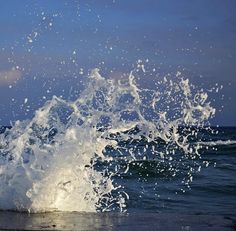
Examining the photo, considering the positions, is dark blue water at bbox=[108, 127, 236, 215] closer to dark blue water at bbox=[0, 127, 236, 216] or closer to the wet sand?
dark blue water at bbox=[0, 127, 236, 216]

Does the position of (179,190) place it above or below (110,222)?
below

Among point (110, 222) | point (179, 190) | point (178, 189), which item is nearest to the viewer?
point (110, 222)

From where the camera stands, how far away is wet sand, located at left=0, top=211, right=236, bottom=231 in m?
4.01

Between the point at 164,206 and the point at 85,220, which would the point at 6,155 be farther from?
the point at 164,206

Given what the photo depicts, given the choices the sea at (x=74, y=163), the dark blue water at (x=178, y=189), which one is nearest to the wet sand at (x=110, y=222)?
the sea at (x=74, y=163)

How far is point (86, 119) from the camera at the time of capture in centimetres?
550

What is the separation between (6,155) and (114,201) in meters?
3.64

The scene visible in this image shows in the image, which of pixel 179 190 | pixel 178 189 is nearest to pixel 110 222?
pixel 179 190

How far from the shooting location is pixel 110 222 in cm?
429

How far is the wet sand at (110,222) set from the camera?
4.01 m

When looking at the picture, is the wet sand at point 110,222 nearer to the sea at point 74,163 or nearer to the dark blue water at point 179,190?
the sea at point 74,163

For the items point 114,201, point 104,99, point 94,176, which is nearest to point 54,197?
point 94,176

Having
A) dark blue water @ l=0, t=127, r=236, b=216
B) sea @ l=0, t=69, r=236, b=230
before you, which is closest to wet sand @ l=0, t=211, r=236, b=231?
sea @ l=0, t=69, r=236, b=230

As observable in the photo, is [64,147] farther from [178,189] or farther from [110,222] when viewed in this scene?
[178,189]
